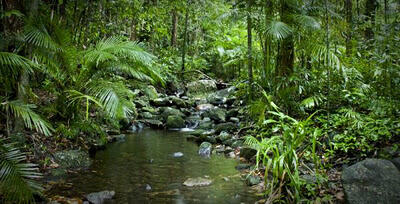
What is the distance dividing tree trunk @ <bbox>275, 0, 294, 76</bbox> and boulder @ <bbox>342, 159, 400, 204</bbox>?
2.71m

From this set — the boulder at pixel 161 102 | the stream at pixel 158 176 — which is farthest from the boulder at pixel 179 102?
the stream at pixel 158 176

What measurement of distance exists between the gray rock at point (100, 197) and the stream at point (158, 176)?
84 mm

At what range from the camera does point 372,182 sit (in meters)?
2.79

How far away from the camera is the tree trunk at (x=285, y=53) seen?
5.41 meters

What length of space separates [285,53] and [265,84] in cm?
70

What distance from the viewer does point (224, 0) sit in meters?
8.72

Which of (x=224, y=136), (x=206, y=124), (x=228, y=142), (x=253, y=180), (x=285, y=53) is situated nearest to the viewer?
(x=253, y=180)

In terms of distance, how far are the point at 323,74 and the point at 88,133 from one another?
439 centimetres

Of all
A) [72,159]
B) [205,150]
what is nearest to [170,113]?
[205,150]

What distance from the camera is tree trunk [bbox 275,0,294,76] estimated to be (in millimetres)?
5414

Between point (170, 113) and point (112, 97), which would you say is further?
point (170, 113)

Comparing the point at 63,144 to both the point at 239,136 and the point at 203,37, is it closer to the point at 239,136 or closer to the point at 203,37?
the point at 239,136

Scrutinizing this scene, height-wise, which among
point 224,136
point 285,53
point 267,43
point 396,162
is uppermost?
point 267,43

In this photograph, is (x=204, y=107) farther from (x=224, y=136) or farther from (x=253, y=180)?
(x=253, y=180)
